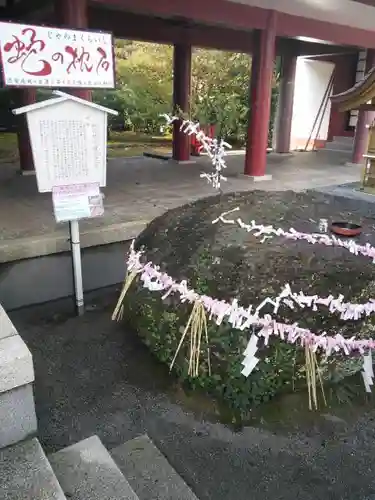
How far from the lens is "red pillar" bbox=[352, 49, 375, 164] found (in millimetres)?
8712

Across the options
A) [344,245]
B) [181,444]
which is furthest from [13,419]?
[344,245]

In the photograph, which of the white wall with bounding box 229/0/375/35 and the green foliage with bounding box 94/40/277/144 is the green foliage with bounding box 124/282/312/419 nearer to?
the white wall with bounding box 229/0/375/35

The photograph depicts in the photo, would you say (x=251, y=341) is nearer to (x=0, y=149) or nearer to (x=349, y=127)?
(x=0, y=149)

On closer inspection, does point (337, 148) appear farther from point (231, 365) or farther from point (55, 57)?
point (231, 365)

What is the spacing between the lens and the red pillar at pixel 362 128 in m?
8.71

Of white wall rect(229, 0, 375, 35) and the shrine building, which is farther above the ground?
white wall rect(229, 0, 375, 35)

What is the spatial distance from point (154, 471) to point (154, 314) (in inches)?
34.9

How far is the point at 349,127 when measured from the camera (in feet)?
39.5

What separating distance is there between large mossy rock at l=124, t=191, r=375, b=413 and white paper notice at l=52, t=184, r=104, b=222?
26.6 inches

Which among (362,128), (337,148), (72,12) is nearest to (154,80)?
(337,148)

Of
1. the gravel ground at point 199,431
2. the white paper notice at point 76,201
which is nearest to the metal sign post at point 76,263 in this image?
the white paper notice at point 76,201

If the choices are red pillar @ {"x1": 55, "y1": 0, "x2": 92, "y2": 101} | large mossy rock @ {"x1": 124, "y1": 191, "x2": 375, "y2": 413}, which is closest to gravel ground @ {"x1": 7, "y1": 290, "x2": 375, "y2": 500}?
large mossy rock @ {"x1": 124, "y1": 191, "x2": 375, "y2": 413}

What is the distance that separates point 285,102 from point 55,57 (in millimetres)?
8837

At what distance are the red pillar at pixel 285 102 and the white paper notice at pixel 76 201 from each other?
8565 mm
